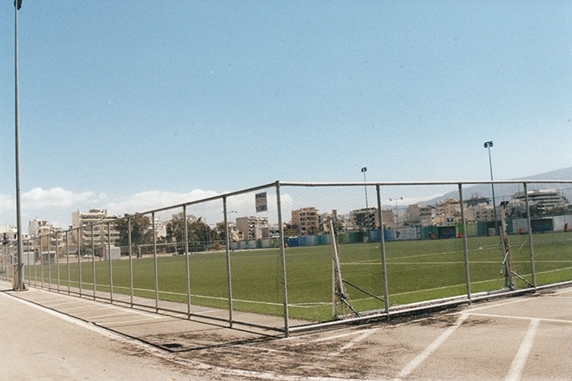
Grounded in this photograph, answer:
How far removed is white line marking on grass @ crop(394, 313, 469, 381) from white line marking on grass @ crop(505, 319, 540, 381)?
1142 mm

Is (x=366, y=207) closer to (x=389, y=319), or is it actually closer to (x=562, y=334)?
(x=389, y=319)

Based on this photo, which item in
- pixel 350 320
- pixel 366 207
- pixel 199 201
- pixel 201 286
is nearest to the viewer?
pixel 350 320

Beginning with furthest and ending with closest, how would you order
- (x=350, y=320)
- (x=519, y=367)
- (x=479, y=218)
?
(x=479, y=218)
(x=350, y=320)
(x=519, y=367)

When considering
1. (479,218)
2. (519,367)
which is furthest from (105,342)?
(479,218)

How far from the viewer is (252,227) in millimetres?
11250

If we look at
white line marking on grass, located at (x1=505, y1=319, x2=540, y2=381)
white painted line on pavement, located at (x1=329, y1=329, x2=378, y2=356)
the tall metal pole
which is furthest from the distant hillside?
the tall metal pole

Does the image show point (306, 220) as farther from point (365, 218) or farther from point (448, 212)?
point (448, 212)

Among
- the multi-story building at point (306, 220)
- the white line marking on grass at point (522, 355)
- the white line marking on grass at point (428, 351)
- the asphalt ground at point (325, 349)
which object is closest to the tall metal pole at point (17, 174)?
the asphalt ground at point (325, 349)

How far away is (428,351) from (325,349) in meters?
1.55

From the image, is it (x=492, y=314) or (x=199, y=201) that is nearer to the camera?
(x=492, y=314)

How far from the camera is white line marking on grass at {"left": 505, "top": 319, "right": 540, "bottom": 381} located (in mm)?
6591

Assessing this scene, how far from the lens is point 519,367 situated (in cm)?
692

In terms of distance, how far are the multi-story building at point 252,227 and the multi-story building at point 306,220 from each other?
1.90 feet

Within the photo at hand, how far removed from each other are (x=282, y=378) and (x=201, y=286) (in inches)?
629
